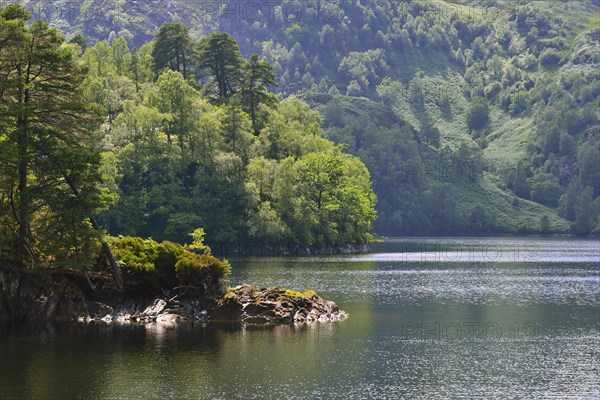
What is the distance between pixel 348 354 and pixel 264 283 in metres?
42.5

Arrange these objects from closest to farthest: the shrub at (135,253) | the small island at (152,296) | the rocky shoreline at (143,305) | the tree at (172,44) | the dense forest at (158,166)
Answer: the dense forest at (158,166) < the rocky shoreline at (143,305) < the small island at (152,296) < the shrub at (135,253) < the tree at (172,44)

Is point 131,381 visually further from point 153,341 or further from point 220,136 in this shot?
point 220,136

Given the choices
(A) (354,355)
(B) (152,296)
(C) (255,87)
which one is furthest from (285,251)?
(A) (354,355)

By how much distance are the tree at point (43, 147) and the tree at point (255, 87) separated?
107838 millimetres

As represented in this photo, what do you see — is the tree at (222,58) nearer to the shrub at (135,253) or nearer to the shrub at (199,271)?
the shrub at (135,253)

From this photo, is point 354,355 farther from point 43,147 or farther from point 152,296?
point 43,147

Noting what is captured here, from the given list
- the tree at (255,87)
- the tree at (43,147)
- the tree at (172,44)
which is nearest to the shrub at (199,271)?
the tree at (43,147)

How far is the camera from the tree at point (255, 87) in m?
188

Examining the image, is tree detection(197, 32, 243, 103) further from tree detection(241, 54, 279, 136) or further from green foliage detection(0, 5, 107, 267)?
green foliage detection(0, 5, 107, 267)

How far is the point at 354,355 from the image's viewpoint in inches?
2488

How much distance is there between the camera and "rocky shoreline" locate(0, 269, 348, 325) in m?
78.6

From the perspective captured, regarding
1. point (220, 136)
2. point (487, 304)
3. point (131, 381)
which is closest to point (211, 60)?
point (220, 136)

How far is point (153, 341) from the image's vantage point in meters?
68.1

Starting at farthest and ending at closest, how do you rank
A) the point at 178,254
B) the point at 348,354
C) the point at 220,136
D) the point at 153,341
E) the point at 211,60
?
the point at 211,60
the point at 220,136
the point at 178,254
the point at 153,341
the point at 348,354
